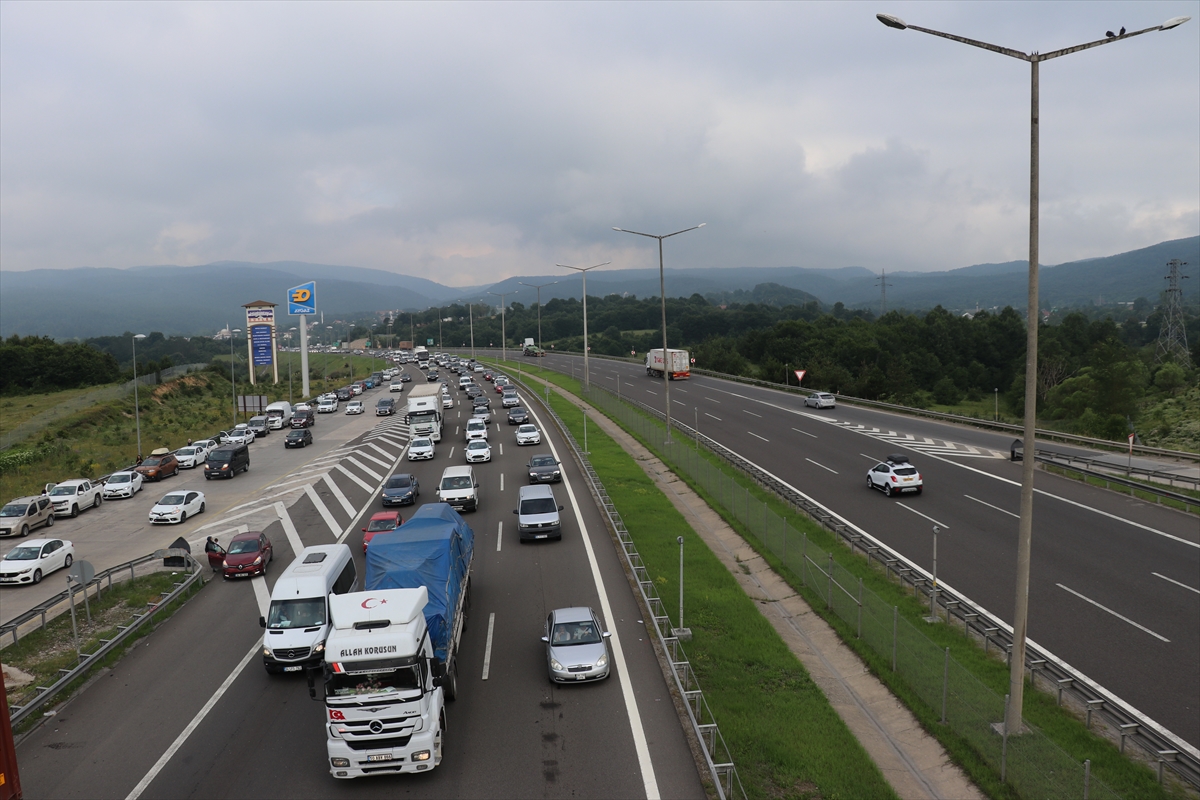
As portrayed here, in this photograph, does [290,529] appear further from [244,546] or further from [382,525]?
[382,525]

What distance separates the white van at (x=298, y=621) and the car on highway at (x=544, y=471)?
20422mm

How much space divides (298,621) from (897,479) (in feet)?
86.0

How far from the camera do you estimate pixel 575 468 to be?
44.2 m

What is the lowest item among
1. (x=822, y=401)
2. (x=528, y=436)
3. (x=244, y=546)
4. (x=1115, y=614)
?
(x=1115, y=614)

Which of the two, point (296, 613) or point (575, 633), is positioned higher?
point (296, 613)

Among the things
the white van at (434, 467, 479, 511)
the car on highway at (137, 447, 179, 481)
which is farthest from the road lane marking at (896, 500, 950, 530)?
the car on highway at (137, 447, 179, 481)

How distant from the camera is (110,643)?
19.5 meters

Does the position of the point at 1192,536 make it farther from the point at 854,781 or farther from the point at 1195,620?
the point at 854,781

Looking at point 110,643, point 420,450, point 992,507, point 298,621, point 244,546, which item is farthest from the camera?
point 420,450

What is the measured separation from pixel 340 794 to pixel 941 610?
53.5ft

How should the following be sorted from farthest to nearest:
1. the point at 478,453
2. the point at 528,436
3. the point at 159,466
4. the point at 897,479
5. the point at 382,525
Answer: the point at 528,436
the point at 159,466
the point at 478,453
the point at 897,479
the point at 382,525

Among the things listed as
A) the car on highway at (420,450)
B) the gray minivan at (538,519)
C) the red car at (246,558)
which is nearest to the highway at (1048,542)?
the gray minivan at (538,519)

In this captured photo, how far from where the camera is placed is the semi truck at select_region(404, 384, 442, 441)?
53.5 meters

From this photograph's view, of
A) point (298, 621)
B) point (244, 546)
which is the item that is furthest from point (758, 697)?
point (244, 546)
